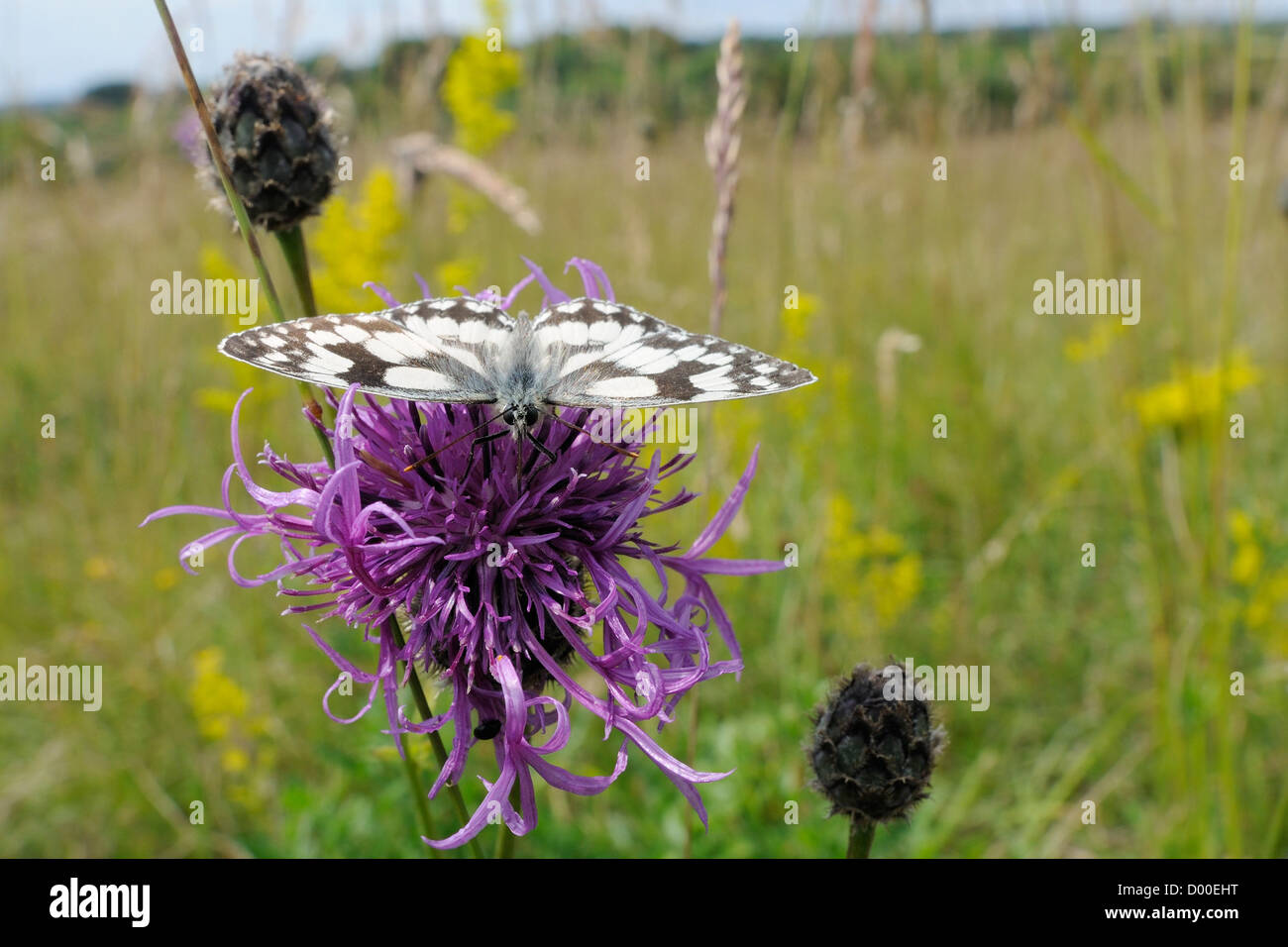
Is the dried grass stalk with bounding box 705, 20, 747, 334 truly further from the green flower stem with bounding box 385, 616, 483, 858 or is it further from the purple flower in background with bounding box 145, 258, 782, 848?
the green flower stem with bounding box 385, 616, 483, 858

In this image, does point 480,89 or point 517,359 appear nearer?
point 517,359

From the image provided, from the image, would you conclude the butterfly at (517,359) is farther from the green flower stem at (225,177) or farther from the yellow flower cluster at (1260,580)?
the yellow flower cluster at (1260,580)

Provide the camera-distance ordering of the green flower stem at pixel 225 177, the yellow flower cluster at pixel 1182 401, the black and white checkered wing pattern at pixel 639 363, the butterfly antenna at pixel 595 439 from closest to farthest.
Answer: the green flower stem at pixel 225 177
the black and white checkered wing pattern at pixel 639 363
the butterfly antenna at pixel 595 439
the yellow flower cluster at pixel 1182 401

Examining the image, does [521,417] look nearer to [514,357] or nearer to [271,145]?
[514,357]

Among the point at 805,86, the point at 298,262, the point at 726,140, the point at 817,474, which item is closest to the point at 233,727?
the point at 298,262

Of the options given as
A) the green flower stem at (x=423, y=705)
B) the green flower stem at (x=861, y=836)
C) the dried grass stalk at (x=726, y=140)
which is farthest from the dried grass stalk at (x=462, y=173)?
the green flower stem at (x=861, y=836)
